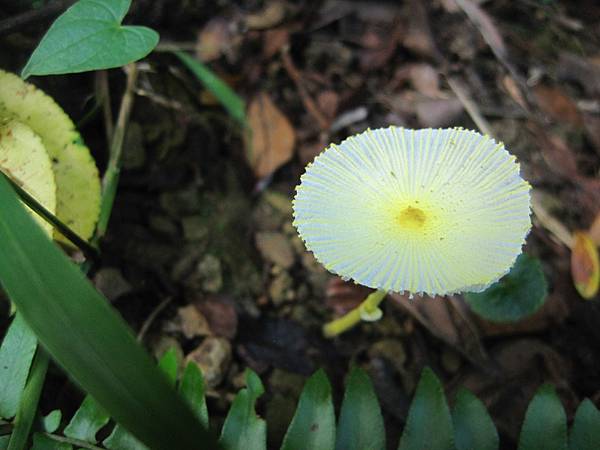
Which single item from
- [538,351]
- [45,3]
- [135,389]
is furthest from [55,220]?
[538,351]

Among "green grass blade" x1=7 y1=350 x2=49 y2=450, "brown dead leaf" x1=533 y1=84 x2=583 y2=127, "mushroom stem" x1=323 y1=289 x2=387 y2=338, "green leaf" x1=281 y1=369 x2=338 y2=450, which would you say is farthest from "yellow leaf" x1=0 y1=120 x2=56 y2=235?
"brown dead leaf" x1=533 y1=84 x2=583 y2=127

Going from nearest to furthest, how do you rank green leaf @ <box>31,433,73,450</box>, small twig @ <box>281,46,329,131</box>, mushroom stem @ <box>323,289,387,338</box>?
green leaf @ <box>31,433,73,450</box> < mushroom stem @ <box>323,289,387,338</box> < small twig @ <box>281,46,329,131</box>

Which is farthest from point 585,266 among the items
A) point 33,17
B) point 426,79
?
point 33,17

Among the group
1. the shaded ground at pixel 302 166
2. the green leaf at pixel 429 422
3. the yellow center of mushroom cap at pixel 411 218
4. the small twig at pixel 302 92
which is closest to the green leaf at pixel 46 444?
the shaded ground at pixel 302 166

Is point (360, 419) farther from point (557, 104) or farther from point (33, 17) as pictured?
point (557, 104)

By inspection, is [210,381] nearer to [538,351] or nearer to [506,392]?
[506,392]

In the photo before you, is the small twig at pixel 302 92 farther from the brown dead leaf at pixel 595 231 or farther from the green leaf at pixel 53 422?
the green leaf at pixel 53 422

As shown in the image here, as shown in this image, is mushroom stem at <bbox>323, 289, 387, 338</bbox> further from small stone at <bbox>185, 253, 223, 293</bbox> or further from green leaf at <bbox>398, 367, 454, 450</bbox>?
small stone at <bbox>185, 253, 223, 293</bbox>
